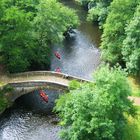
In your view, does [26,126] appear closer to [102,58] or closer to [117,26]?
[102,58]

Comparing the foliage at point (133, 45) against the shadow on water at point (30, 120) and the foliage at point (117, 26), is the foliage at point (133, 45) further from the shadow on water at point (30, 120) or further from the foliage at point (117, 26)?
the shadow on water at point (30, 120)

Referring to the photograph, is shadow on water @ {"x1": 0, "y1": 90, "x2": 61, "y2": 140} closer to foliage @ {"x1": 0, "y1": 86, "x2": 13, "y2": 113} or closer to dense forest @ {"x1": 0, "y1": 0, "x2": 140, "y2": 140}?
foliage @ {"x1": 0, "y1": 86, "x2": 13, "y2": 113}

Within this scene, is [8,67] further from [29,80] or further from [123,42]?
[123,42]

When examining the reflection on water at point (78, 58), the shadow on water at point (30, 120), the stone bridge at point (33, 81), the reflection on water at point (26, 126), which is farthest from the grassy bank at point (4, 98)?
the reflection on water at point (78, 58)

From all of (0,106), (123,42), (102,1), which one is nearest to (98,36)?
(102,1)

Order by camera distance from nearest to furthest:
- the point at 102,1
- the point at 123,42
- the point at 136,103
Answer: the point at 136,103
the point at 123,42
the point at 102,1

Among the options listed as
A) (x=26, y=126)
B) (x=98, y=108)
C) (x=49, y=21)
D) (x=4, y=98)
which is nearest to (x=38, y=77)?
(x=4, y=98)
